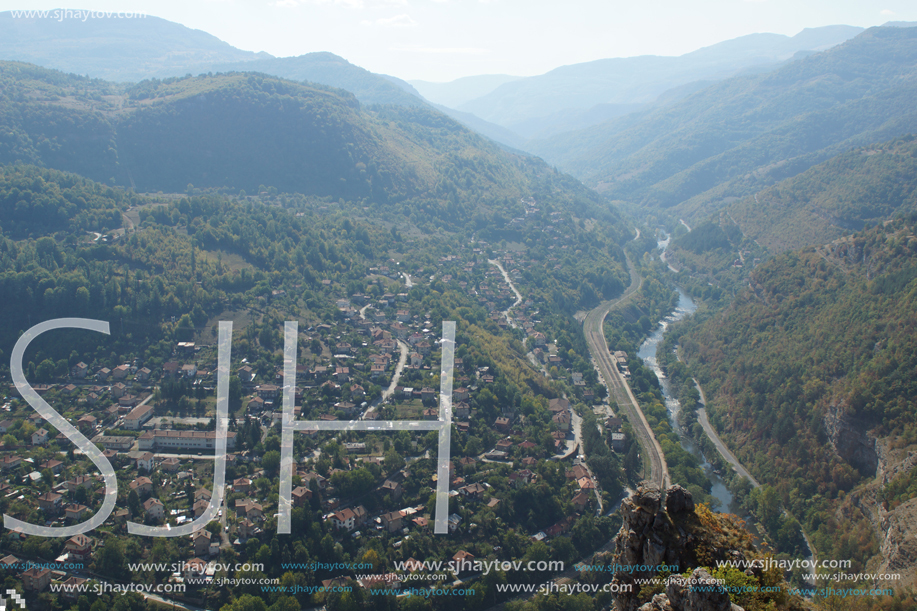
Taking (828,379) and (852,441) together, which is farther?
(828,379)

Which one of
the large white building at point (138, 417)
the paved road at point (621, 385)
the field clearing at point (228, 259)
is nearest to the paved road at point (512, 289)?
the paved road at point (621, 385)

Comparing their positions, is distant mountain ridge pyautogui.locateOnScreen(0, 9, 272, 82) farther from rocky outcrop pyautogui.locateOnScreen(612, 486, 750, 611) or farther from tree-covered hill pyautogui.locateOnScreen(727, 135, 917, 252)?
rocky outcrop pyautogui.locateOnScreen(612, 486, 750, 611)

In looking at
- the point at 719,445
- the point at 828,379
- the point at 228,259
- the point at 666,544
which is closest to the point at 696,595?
the point at 666,544

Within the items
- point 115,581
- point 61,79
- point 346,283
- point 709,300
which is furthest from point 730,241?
point 61,79

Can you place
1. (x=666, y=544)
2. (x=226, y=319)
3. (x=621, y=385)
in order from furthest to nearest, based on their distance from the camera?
1. (x=621, y=385)
2. (x=226, y=319)
3. (x=666, y=544)

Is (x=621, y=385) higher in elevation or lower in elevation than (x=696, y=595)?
lower

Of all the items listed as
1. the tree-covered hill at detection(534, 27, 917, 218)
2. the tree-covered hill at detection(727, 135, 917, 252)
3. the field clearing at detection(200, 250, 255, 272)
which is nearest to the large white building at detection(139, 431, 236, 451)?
the field clearing at detection(200, 250, 255, 272)

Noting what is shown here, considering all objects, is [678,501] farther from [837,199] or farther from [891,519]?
[837,199]

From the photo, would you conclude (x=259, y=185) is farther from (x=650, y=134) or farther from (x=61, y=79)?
(x=650, y=134)
